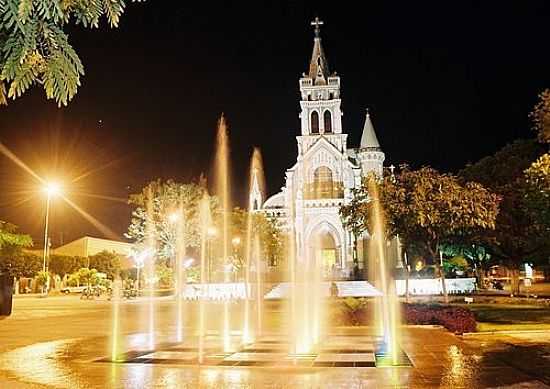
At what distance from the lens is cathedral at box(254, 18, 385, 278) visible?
66500mm

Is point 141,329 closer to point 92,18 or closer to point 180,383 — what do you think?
point 180,383

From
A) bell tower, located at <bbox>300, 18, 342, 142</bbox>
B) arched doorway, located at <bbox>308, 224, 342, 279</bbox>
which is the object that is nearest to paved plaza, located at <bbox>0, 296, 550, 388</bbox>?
arched doorway, located at <bbox>308, 224, 342, 279</bbox>

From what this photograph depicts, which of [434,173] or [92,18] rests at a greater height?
[434,173]

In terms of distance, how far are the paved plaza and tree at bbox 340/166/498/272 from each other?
7.19 metres

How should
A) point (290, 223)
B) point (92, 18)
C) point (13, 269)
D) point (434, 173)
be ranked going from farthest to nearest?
point (290, 223)
point (13, 269)
point (434, 173)
point (92, 18)

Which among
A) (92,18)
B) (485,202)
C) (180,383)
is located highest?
(485,202)

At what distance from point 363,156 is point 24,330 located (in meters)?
56.4

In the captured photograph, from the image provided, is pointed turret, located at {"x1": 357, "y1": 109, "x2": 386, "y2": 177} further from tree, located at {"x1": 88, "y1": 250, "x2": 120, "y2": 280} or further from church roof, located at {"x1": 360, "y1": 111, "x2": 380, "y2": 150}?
tree, located at {"x1": 88, "y1": 250, "x2": 120, "y2": 280}

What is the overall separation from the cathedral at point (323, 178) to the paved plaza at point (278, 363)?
46.9m

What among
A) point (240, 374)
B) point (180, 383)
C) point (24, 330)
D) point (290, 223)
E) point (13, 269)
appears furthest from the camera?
point (290, 223)

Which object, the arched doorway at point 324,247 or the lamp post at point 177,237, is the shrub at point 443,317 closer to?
the lamp post at point 177,237

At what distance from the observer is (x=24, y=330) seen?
1977 cm

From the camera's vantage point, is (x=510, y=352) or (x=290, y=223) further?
(x=290, y=223)

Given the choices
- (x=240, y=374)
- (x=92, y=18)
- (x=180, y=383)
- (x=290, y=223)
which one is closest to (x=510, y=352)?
(x=240, y=374)
